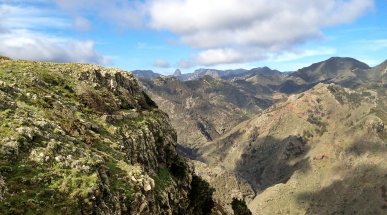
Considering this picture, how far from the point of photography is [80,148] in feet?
121

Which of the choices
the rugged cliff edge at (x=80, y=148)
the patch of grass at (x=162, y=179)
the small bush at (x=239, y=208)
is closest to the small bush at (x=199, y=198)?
the rugged cliff edge at (x=80, y=148)

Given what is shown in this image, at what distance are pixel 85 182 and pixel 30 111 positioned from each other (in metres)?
12.2

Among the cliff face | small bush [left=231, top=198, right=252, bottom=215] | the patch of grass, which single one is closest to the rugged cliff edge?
the cliff face

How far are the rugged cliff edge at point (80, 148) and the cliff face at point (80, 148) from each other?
0.07m

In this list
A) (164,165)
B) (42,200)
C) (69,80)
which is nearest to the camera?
(42,200)

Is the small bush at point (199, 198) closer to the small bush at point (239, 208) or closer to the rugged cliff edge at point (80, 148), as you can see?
the rugged cliff edge at point (80, 148)

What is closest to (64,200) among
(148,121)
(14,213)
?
(14,213)

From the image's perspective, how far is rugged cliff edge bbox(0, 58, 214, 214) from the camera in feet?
98.0

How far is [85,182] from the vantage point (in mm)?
31641

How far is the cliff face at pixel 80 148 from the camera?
29.9m

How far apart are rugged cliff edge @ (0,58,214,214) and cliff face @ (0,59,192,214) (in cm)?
7

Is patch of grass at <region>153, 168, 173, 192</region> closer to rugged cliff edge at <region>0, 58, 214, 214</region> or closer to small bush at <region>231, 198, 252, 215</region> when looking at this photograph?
rugged cliff edge at <region>0, 58, 214, 214</region>

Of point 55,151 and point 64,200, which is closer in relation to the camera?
point 64,200

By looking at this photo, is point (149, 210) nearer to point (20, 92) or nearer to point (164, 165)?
point (20, 92)
